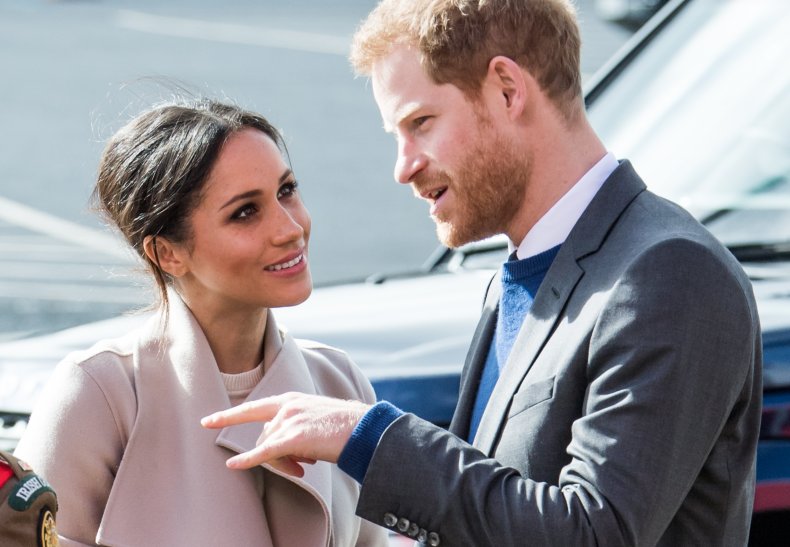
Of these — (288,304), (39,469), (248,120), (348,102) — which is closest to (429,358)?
(288,304)

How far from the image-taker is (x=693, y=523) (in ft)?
8.15

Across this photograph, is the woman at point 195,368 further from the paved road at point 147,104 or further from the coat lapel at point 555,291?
the coat lapel at point 555,291

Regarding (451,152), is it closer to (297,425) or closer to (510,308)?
(510,308)

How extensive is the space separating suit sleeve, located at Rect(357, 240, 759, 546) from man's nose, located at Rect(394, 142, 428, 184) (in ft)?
1.80

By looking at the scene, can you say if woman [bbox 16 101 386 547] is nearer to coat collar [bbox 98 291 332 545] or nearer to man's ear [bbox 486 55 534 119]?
coat collar [bbox 98 291 332 545]

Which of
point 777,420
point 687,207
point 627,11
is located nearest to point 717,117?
point 687,207

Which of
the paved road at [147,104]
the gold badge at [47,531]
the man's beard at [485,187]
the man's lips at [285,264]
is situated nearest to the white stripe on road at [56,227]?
the paved road at [147,104]

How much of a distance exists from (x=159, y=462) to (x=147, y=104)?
3.11 meters

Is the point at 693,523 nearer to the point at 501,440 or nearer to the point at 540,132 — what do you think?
the point at 501,440

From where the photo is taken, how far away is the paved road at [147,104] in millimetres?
10938

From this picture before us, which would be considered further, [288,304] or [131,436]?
[288,304]

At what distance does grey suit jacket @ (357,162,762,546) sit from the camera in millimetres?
2314

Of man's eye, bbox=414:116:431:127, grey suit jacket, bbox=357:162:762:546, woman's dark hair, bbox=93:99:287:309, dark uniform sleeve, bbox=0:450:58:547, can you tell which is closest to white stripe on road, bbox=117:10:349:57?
woman's dark hair, bbox=93:99:287:309

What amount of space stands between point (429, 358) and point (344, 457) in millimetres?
1090
